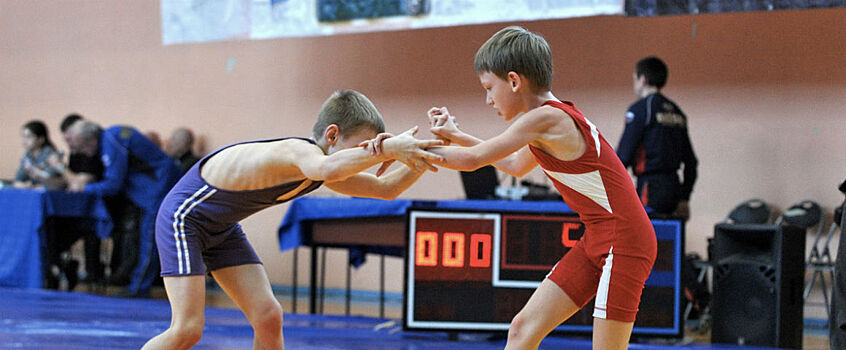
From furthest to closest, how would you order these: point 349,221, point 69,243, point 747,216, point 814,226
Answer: point 69,243 < point 747,216 < point 814,226 < point 349,221

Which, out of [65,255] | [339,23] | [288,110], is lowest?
[65,255]

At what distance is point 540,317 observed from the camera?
2.89m

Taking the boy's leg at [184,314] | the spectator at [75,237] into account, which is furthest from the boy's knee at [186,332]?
the spectator at [75,237]

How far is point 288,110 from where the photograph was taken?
10125mm

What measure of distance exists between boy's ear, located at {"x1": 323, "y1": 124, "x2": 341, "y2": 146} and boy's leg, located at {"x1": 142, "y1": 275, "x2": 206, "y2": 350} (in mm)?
652

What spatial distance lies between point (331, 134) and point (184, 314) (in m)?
0.80

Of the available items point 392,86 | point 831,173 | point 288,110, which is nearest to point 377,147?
point 831,173

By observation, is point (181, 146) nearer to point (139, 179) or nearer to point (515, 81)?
point (139, 179)

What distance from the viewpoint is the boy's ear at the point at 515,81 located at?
291cm

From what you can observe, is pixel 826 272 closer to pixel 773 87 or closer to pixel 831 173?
pixel 831 173

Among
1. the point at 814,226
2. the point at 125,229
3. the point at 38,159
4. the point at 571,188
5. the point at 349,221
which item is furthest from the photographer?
the point at 38,159

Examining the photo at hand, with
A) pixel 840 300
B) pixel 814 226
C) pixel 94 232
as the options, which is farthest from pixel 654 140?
pixel 94 232

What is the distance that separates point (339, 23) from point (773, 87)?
148 inches

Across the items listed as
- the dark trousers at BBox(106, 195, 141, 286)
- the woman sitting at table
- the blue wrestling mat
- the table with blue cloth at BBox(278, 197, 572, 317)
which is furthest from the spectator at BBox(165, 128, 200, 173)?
the table with blue cloth at BBox(278, 197, 572, 317)
